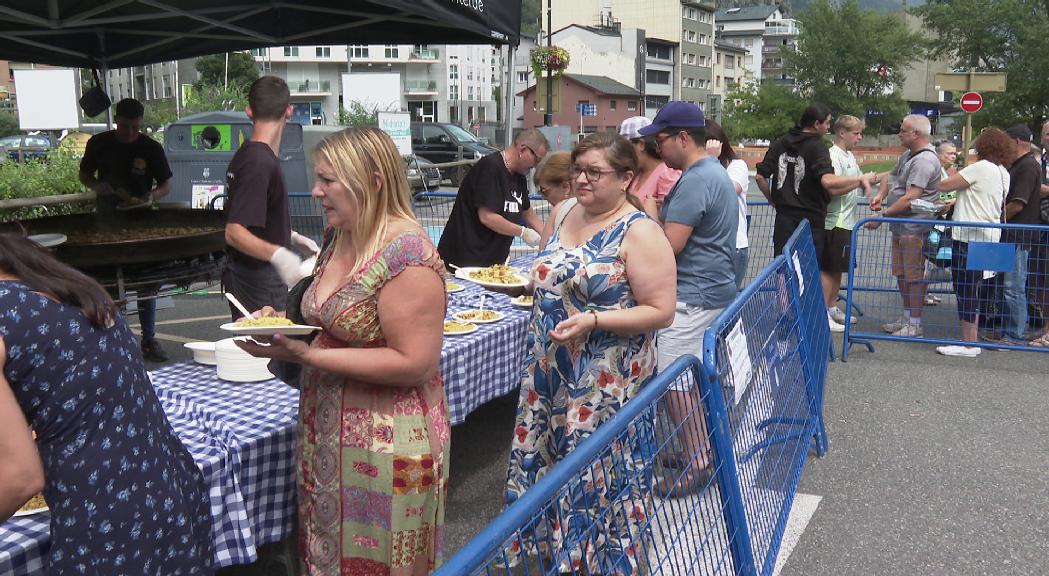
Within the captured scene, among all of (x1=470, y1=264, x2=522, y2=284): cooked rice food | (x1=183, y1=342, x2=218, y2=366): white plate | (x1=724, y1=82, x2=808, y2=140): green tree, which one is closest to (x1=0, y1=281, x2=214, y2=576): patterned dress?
(x1=183, y1=342, x2=218, y2=366): white plate

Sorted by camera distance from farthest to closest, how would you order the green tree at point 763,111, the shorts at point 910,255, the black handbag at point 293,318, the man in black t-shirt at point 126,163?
the green tree at point 763,111
the shorts at point 910,255
the man in black t-shirt at point 126,163
the black handbag at point 293,318

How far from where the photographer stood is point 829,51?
81062mm

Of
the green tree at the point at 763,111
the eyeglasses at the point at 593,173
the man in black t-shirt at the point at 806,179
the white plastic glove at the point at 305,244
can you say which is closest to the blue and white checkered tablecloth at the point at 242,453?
the white plastic glove at the point at 305,244

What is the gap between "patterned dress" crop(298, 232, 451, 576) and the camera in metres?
2.42

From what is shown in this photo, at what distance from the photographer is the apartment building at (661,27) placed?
10200 centimetres

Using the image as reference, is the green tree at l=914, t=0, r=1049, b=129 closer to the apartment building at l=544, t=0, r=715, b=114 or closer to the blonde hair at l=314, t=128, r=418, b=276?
the blonde hair at l=314, t=128, r=418, b=276

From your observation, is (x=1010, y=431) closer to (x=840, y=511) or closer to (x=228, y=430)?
(x=840, y=511)

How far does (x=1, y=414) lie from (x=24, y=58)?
719 cm

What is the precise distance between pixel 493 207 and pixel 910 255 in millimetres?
4262

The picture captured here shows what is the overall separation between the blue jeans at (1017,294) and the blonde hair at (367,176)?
6710mm

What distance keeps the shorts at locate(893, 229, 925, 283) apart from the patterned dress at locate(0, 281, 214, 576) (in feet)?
23.5

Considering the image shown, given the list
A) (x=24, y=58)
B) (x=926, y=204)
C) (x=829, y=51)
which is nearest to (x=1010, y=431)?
(x=926, y=204)

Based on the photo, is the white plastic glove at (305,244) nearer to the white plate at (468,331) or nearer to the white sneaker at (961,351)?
the white plate at (468,331)

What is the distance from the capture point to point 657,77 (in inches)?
4048
